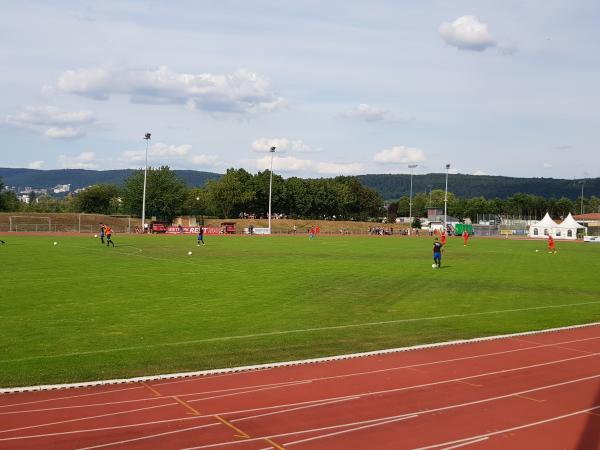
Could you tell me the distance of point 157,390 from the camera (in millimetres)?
9922

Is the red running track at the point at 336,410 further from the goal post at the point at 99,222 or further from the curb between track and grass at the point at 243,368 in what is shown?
the goal post at the point at 99,222

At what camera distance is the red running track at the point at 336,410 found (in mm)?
7824

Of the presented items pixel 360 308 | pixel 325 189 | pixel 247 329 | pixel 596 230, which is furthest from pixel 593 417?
pixel 325 189

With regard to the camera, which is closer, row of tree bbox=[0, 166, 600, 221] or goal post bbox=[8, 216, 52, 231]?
goal post bbox=[8, 216, 52, 231]

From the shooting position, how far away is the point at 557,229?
93375 millimetres

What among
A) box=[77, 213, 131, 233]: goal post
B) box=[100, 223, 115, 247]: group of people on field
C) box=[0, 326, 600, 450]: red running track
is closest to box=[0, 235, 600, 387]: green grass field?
box=[0, 326, 600, 450]: red running track

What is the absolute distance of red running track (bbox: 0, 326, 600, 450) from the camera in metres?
7.82

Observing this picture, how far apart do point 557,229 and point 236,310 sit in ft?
282

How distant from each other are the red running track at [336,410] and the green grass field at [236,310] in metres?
1.30

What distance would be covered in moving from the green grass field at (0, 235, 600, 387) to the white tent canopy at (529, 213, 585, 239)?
62.6 meters

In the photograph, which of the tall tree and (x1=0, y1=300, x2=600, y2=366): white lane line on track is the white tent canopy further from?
(x1=0, y1=300, x2=600, y2=366): white lane line on track

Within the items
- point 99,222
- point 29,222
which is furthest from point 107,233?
point 99,222

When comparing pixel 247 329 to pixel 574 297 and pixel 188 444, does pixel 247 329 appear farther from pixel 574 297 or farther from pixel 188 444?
pixel 574 297

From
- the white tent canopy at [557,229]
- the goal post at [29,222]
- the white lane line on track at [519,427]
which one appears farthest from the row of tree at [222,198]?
the white lane line on track at [519,427]
